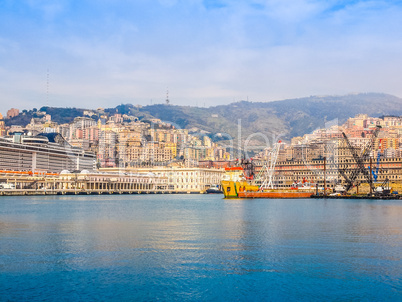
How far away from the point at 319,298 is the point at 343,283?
1.81 meters

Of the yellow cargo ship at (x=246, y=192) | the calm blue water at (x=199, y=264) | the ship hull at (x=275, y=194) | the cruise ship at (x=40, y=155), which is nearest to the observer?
the calm blue water at (x=199, y=264)

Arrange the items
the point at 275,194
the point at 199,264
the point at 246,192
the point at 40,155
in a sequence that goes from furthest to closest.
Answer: the point at 40,155 < the point at 275,194 < the point at 246,192 < the point at 199,264

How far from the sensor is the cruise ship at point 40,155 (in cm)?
11475

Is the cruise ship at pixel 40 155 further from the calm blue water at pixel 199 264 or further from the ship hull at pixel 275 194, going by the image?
the calm blue water at pixel 199 264

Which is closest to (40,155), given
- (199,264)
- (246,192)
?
(246,192)

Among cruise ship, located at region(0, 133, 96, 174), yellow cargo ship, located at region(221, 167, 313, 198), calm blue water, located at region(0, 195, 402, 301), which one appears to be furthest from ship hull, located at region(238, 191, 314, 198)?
cruise ship, located at region(0, 133, 96, 174)

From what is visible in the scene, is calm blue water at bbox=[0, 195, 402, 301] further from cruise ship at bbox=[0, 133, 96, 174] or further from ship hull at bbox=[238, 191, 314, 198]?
cruise ship at bbox=[0, 133, 96, 174]

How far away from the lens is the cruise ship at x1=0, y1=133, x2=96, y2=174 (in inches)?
4518

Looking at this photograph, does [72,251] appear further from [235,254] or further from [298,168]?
[298,168]

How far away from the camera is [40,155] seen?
128 meters

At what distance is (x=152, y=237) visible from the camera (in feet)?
77.2

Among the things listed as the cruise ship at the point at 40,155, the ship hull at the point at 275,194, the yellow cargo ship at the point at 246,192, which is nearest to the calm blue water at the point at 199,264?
the ship hull at the point at 275,194

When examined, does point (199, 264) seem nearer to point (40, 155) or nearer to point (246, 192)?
point (246, 192)

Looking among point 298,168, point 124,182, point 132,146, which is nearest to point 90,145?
point 132,146
